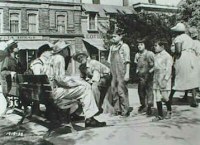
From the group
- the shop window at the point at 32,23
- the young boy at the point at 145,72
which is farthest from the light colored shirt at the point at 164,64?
the shop window at the point at 32,23

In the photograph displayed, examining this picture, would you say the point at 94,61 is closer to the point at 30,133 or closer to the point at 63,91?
the point at 63,91

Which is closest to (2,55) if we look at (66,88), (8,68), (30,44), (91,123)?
(8,68)

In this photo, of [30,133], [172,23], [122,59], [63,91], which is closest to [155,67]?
[122,59]

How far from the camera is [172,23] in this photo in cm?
367

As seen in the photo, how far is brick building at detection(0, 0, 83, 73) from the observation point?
9.34ft

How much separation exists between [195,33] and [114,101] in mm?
924

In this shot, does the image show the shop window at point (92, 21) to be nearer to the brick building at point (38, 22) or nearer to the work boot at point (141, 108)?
the brick building at point (38, 22)

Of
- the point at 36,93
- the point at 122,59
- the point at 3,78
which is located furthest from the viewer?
the point at 122,59

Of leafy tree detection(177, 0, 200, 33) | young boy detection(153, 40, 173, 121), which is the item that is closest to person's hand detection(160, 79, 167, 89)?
young boy detection(153, 40, 173, 121)

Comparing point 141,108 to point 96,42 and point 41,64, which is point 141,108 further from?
point 41,64

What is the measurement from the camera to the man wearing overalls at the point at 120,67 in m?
3.47

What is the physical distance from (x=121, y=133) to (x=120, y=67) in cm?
81

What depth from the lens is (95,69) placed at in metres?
3.32

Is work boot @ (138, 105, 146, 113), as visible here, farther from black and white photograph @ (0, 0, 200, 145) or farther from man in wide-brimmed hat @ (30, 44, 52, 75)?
man in wide-brimmed hat @ (30, 44, 52, 75)
